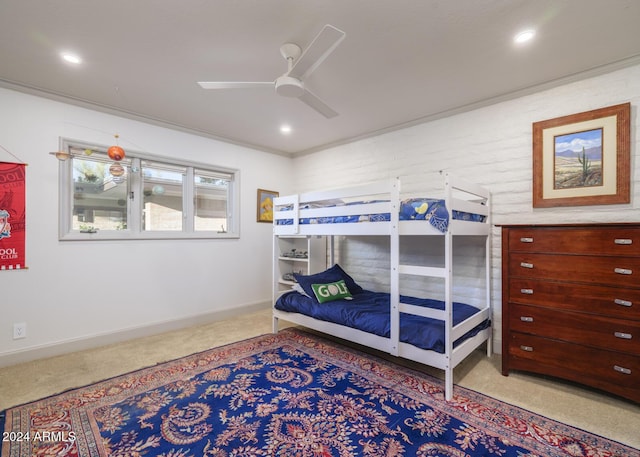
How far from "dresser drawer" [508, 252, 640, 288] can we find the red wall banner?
4.18 meters

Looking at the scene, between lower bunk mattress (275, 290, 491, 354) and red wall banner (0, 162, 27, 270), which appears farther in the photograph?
red wall banner (0, 162, 27, 270)

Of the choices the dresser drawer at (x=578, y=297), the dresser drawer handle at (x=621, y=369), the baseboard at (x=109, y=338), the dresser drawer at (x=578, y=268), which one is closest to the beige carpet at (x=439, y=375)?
the baseboard at (x=109, y=338)

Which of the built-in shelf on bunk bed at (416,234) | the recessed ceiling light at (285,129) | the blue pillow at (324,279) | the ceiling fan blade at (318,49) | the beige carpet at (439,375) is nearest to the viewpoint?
the ceiling fan blade at (318,49)

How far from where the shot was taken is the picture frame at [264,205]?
443 cm

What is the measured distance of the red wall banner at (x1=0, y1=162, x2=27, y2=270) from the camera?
8.35ft

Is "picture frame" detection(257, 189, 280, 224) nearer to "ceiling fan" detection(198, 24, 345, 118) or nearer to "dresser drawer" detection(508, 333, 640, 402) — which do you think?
"ceiling fan" detection(198, 24, 345, 118)

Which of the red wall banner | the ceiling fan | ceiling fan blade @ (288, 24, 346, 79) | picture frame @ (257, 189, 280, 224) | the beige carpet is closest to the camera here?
ceiling fan blade @ (288, 24, 346, 79)

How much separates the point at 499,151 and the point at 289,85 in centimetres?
212

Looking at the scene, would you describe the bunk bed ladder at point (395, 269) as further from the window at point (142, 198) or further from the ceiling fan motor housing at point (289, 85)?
the window at point (142, 198)

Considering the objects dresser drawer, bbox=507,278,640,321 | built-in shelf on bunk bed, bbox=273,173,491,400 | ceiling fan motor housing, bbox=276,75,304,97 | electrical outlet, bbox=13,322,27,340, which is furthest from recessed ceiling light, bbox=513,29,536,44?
electrical outlet, bbox=13,322,27,340

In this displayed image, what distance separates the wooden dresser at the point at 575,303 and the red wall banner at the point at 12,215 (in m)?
4.14

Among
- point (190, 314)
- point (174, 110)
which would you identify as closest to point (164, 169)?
point (174, 110)

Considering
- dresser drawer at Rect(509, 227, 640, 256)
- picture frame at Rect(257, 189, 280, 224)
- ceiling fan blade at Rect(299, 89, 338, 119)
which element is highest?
ceiling fan blade at Rect(299, 89, 338, 119)

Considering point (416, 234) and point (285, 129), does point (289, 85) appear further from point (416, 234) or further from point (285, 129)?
point (285, 129)
